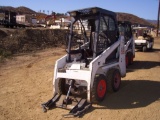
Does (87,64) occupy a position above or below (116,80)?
above

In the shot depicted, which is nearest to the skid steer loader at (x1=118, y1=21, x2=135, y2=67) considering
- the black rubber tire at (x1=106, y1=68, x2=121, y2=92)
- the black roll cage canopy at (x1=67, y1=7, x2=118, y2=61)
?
the black rubber tire at (x1=106, y1=68, x2=121, y2=92)

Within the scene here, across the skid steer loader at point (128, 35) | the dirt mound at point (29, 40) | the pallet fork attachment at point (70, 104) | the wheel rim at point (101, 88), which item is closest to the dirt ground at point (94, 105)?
the pallet fork attachment at point (70, 104)

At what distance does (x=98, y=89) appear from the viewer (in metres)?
7.44

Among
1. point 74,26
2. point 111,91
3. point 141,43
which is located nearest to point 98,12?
point 74,26

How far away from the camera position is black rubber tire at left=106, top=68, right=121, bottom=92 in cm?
819

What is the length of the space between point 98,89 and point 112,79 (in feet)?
3.17

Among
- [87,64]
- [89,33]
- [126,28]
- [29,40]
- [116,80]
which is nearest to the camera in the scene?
[87,64]

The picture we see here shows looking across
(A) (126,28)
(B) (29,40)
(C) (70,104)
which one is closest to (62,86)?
(C) (70,104)

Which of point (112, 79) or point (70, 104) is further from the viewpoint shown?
point (112, 79)

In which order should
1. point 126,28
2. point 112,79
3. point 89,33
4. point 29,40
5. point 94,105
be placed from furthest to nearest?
1. point 29,40
2. point 126,28
3. point 89,33
4. point 112,79
5. point 94,105

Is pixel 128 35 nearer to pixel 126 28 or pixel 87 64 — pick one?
pixel 126 28

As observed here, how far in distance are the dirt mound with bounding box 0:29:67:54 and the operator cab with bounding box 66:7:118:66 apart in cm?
1198

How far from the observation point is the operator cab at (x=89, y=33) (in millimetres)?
7875

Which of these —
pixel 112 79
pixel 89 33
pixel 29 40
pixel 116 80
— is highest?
pixel 89 33
